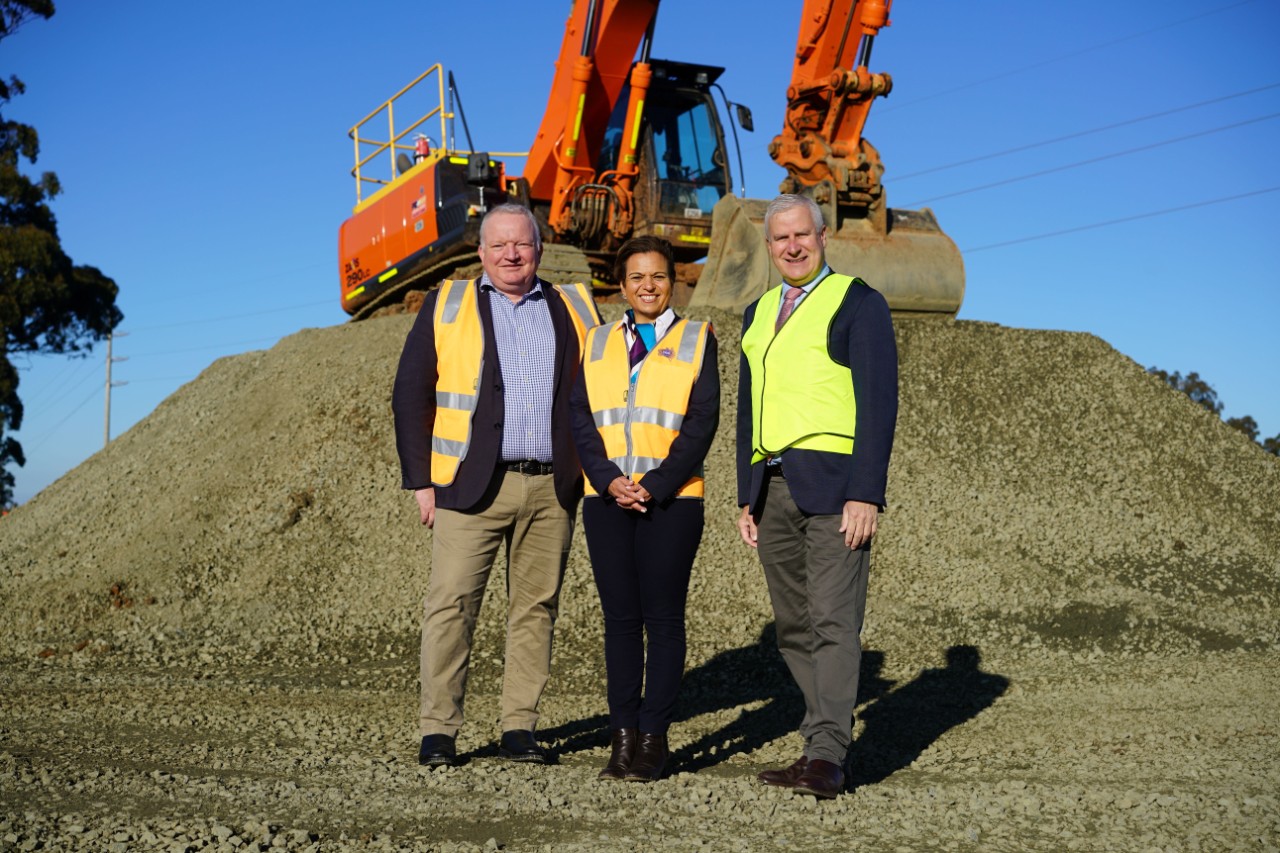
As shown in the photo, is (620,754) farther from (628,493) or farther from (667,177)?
(667,177)

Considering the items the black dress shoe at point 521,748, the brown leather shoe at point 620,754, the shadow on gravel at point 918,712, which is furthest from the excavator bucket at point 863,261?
the brown leather shoe at point 620,754

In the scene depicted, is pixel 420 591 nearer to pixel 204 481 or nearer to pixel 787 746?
pixel 204 481

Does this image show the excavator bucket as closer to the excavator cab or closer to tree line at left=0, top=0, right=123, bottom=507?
the excavator cab

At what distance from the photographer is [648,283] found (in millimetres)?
4680

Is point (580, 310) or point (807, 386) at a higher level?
point (580, 310)

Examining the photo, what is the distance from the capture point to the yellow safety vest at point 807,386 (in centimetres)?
446

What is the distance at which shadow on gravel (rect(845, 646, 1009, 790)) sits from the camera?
5.44 metres

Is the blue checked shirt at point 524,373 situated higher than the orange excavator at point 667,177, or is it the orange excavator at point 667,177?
the orange excavator at point 667,177

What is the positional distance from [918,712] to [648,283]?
3.47 m

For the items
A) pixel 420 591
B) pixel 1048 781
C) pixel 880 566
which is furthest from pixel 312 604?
pixel 1048 781

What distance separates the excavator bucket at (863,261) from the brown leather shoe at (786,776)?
28.6 ft

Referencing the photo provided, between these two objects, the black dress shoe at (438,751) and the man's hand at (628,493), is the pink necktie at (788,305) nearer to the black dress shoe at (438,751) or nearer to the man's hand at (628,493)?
the man's hand at (628,493)

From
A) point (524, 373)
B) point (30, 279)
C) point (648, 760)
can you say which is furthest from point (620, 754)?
point (30, 279)

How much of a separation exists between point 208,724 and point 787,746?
9.41ft
